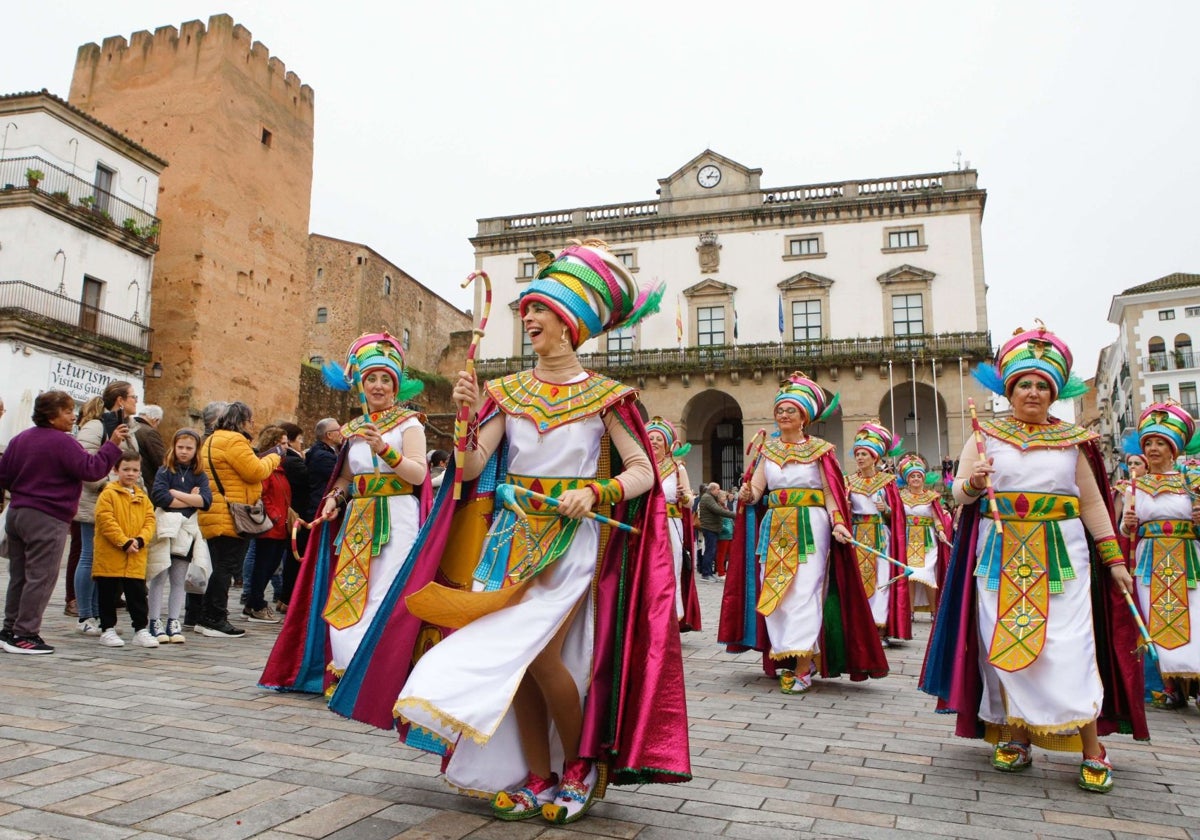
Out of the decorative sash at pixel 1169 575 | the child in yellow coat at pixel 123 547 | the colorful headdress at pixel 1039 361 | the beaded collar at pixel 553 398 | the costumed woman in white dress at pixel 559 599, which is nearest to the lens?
the costumed woman in white dress at pixel 559 599

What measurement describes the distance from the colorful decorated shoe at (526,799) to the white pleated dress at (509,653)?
0.04 metres

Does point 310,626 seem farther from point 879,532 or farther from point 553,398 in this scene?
point 879,532

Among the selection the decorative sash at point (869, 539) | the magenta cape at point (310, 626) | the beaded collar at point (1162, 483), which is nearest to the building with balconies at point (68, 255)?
the magenta cape at point (310, 626)

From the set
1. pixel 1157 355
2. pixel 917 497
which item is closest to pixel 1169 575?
pixel 917 497

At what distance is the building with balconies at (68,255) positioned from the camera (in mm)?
25922

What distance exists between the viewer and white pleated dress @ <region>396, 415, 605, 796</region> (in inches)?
119

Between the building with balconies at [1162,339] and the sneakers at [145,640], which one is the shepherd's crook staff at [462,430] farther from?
the building with balconies at [1162,339]

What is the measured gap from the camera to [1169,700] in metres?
6.40

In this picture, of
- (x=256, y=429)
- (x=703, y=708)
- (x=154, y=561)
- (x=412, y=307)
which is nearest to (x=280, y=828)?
(x=703, y=708)

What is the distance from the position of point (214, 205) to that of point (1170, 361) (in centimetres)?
5041

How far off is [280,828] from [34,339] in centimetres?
2739

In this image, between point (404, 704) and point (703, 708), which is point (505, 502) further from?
point (703, 708)

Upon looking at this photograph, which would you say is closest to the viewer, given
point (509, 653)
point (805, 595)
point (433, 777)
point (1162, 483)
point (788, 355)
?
point (509, 653)

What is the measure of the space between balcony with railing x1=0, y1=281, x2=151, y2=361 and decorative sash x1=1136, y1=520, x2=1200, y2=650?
2762 centimetres
